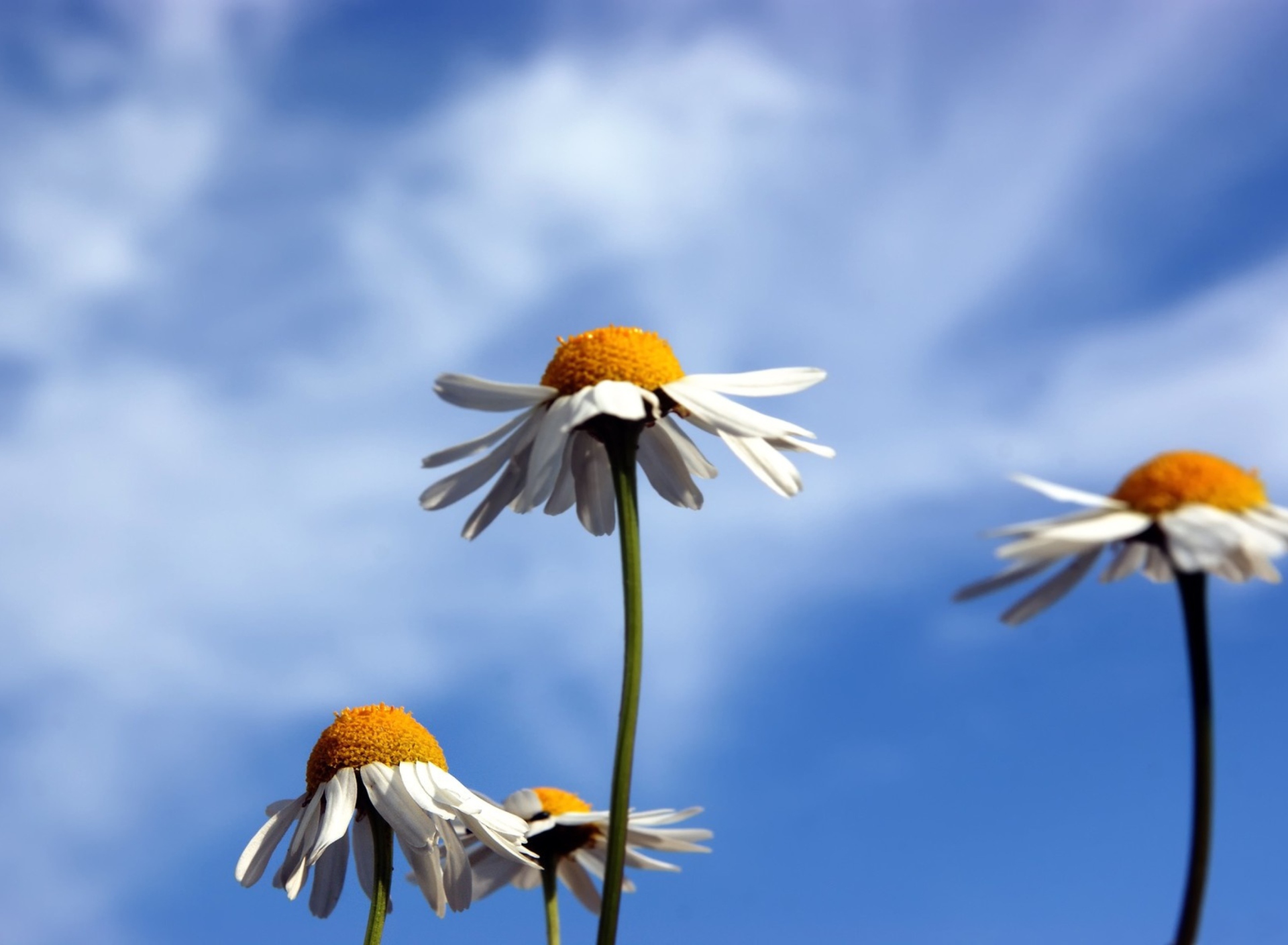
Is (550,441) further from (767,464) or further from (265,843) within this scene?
(265,843)

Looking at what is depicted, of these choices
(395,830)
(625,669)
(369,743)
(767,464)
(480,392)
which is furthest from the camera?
(369,743)

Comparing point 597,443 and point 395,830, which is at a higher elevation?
point 597,443

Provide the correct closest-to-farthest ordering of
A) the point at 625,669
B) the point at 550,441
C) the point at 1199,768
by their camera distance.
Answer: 1. the point at 1199,768
2. the point at 625,669
3. the point at 550,441

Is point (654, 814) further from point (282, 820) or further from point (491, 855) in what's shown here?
point (282, 820)

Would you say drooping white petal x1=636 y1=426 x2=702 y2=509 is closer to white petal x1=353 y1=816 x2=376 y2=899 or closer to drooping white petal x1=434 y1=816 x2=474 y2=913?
drooping white petal x1=434 y1=816 x2=474 y2=913

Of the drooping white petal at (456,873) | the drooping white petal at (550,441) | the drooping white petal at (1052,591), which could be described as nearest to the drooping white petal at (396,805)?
the drooping white petal at (456,873)

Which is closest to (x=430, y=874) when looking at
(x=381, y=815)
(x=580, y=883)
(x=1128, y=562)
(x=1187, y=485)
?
(x=381, y=815)
